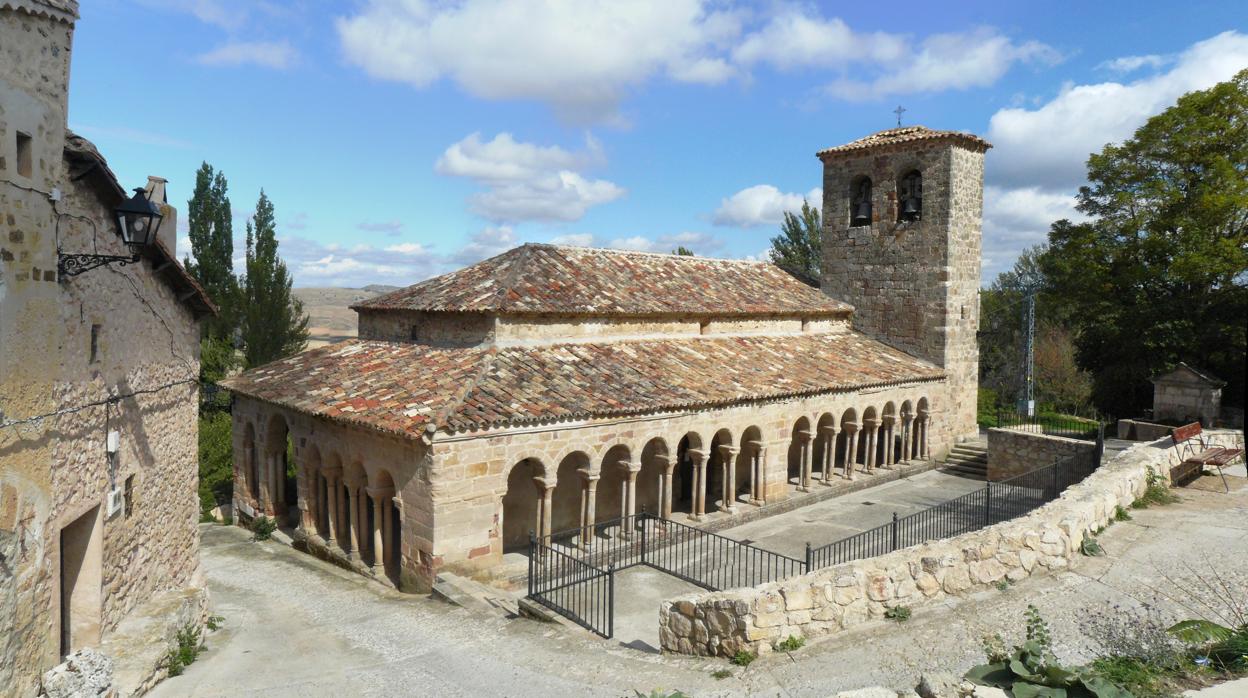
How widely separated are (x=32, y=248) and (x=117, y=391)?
2.66m

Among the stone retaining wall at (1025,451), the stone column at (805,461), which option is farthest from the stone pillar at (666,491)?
the stone retaining wall at (1025,451)

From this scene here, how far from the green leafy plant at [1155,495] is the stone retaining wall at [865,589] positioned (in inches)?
134

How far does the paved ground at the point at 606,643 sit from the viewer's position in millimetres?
7457

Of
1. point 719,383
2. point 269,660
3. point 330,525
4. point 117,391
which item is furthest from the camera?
point 719,383

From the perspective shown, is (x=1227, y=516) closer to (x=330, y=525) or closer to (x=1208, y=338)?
(x=1208, y=338)

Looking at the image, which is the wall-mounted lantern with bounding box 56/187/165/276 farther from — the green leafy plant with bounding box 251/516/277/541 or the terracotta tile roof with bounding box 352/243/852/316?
the green leafy plant with bounding box 251/516/277/541

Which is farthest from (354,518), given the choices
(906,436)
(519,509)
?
(906,436)

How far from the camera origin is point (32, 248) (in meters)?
6.25

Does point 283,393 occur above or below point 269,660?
above

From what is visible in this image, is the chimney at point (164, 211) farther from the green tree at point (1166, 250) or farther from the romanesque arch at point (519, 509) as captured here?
the green tree at point (1166, 250)

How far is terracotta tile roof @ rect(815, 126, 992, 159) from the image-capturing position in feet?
75.1

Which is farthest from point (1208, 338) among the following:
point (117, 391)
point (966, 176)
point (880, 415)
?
point (117, 391)

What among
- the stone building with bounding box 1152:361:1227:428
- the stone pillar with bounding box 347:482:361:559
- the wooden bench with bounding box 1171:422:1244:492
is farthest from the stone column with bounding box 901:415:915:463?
the stone pillar with bounding box 347:482:361:559

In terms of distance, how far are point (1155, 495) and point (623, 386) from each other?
9.79 m
